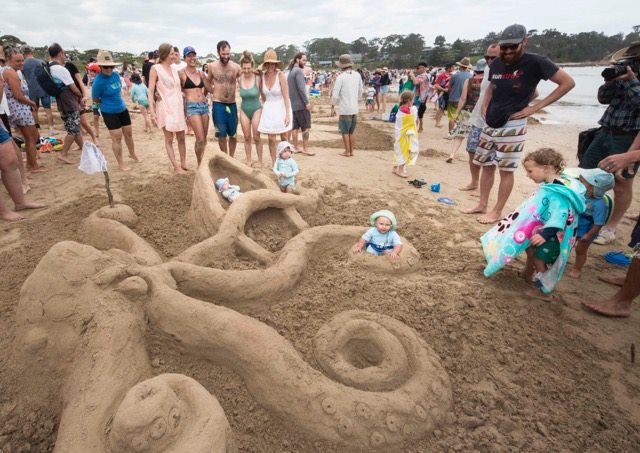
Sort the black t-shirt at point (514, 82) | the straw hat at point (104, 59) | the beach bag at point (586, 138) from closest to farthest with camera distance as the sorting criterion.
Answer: the black t-shirt at point (514, 82) < the beach bag at point (586, 138) < the straw hat at point (104, 59)

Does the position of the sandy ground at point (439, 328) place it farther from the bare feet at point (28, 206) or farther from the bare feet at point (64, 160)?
the bare feet at point (64, 160)

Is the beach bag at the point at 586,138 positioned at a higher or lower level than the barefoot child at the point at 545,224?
higher

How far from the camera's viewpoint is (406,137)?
6.53 meters

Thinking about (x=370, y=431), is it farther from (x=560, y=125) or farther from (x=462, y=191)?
(x=560, y=125)

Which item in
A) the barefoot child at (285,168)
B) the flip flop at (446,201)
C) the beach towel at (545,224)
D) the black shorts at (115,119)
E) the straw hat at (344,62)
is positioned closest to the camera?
the beach towel at (545,224)

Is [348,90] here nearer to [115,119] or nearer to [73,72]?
[115,119]

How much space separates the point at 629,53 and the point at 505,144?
4.56 feet

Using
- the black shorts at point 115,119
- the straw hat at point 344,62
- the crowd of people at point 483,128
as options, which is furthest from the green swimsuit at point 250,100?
the straw hat at point 344,62

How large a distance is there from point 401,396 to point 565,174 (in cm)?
239

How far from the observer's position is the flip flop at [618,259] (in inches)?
152

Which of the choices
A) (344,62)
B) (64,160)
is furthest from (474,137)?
(64,160)

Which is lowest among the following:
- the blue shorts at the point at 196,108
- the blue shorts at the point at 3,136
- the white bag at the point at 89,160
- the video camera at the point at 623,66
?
the white bag at the point at 89,160

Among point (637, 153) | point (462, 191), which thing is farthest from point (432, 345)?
point (462, 191)

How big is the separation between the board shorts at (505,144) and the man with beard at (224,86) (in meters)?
3.84
